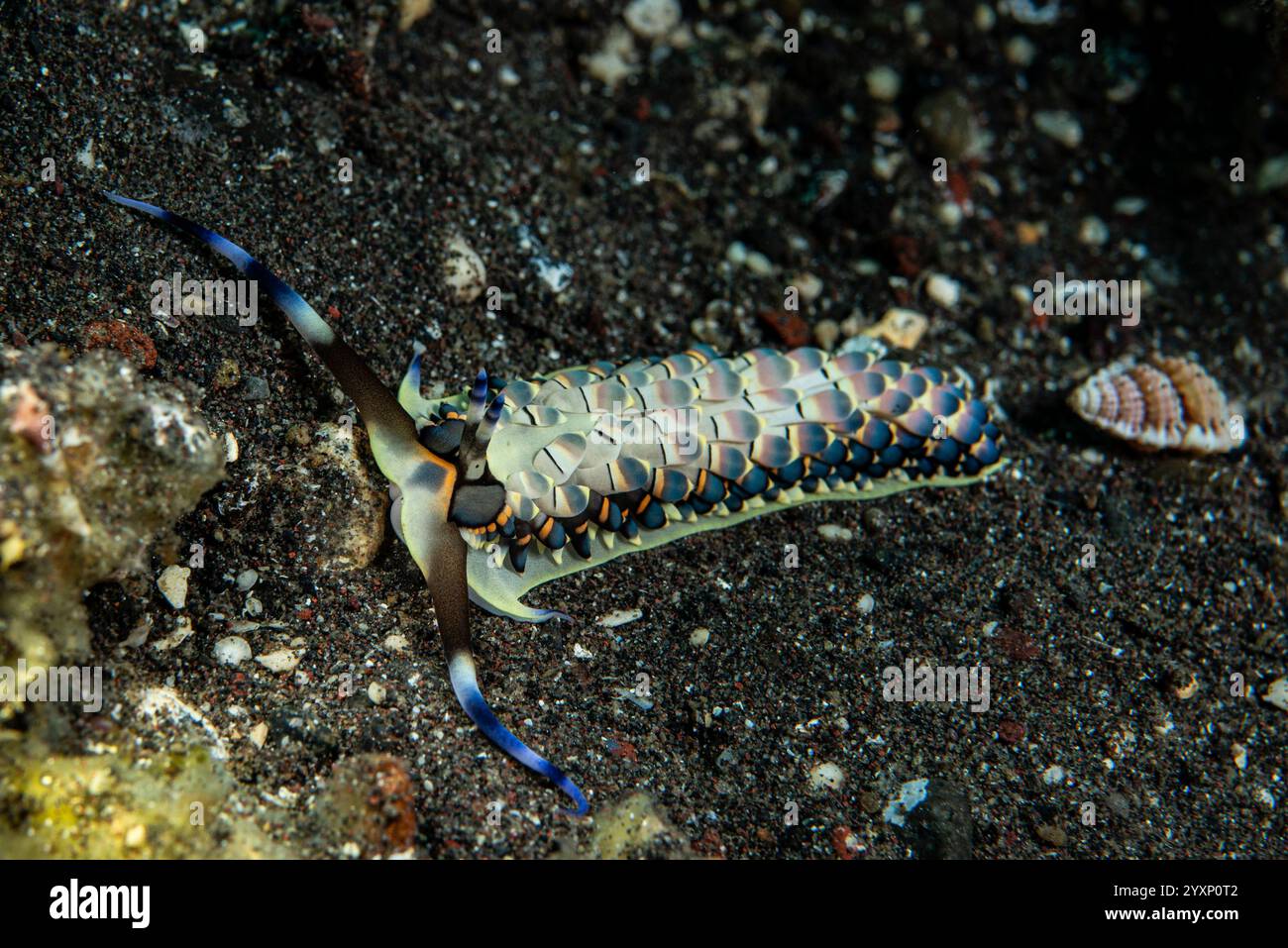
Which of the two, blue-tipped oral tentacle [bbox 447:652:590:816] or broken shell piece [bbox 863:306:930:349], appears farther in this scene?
broken shell piece [bbox 863:306:930:349]

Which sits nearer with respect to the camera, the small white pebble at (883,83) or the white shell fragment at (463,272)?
the white shell fragment at (463,272)

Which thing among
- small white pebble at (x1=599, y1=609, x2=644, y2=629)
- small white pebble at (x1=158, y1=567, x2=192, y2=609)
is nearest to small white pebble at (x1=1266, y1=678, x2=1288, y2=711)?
small white pebble at (x1=599, y1=609, x2=644, y2=629)

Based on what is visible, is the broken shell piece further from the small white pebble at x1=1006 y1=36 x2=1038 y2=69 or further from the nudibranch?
the small white pebble at x1=1006 y1=36 x2=1038 y2=69

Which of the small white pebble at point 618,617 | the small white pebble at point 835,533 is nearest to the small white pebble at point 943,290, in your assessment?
the small white pebble at point 835,533

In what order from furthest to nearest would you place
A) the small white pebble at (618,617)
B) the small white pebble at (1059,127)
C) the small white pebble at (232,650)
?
1. the small white pebble at (1059,127)
2. the small white pebble at (618,617)
3. the small white pebble at (232,650)

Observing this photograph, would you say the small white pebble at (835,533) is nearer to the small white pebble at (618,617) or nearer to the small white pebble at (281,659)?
the small white pebble at (618,617)

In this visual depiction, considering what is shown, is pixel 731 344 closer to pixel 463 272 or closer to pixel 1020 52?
pixel 463 272
